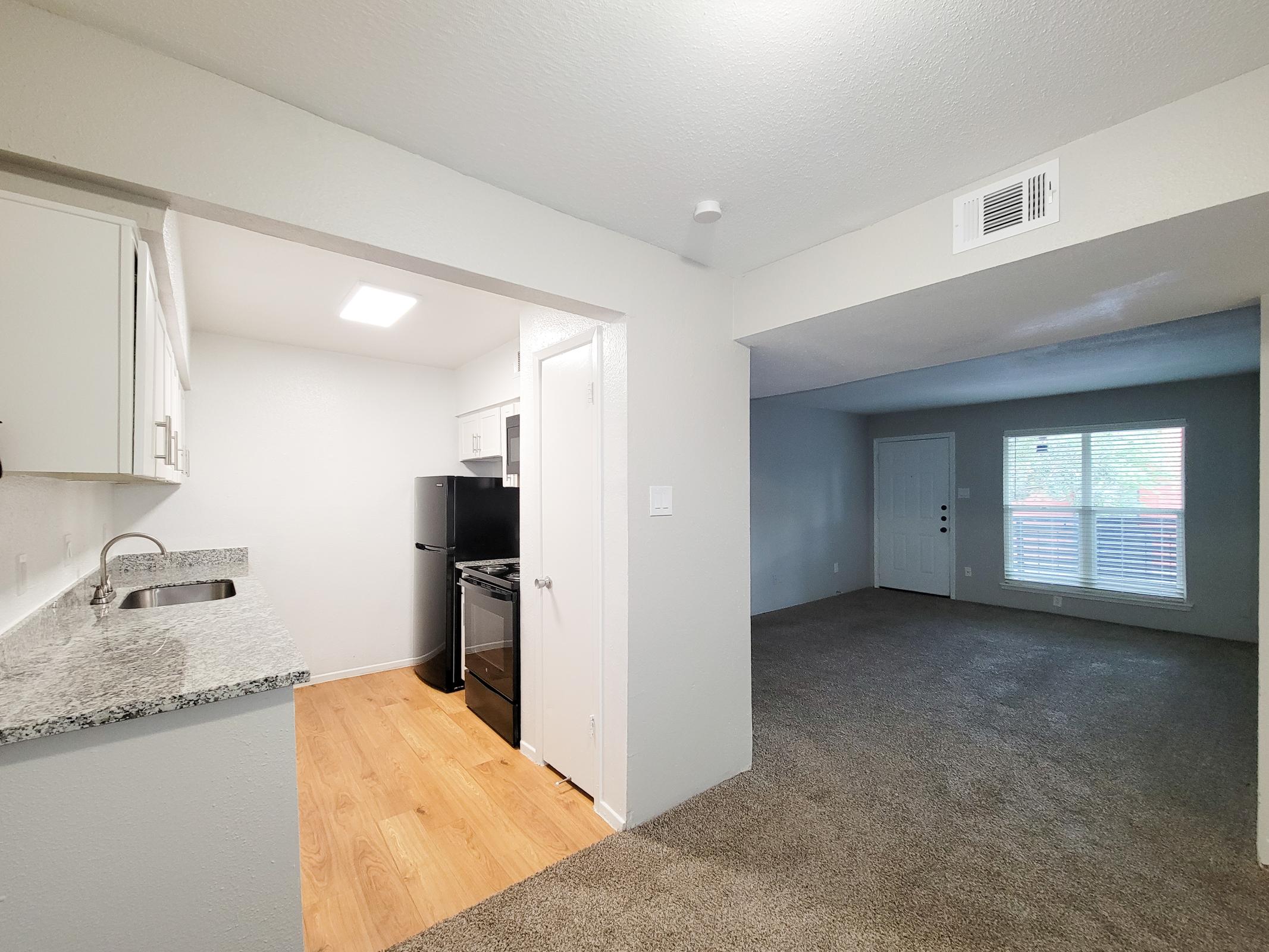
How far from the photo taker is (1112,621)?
5.41 m

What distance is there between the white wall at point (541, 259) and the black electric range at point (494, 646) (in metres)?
0.91

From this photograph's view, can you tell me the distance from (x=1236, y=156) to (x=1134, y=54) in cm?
38

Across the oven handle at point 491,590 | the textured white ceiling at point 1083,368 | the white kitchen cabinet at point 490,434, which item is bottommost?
the oven handle at point 491,590

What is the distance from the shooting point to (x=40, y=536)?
1.74 metres

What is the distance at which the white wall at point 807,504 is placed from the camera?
5.92 meters

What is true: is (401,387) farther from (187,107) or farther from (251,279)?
Result: (187,107)

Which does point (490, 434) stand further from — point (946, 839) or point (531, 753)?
point (946, 839)

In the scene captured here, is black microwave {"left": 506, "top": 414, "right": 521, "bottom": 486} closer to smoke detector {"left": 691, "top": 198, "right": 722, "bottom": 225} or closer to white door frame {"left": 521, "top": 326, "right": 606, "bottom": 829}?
white door frame {"left": 521, "top": 326, "right": 606, "bottom": 829}

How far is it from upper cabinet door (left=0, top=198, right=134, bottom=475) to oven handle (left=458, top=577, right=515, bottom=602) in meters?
1.91

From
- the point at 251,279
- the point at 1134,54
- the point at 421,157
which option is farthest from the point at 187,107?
the point at 1134,54

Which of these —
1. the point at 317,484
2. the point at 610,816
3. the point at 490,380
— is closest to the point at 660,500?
the point at 610,816

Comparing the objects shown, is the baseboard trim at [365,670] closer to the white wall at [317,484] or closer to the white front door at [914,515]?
the white wall at [317,484]

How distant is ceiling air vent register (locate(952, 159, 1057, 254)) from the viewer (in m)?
1.62

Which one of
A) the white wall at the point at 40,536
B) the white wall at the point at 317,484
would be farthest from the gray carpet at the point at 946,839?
the white wall at the point at 317,484
